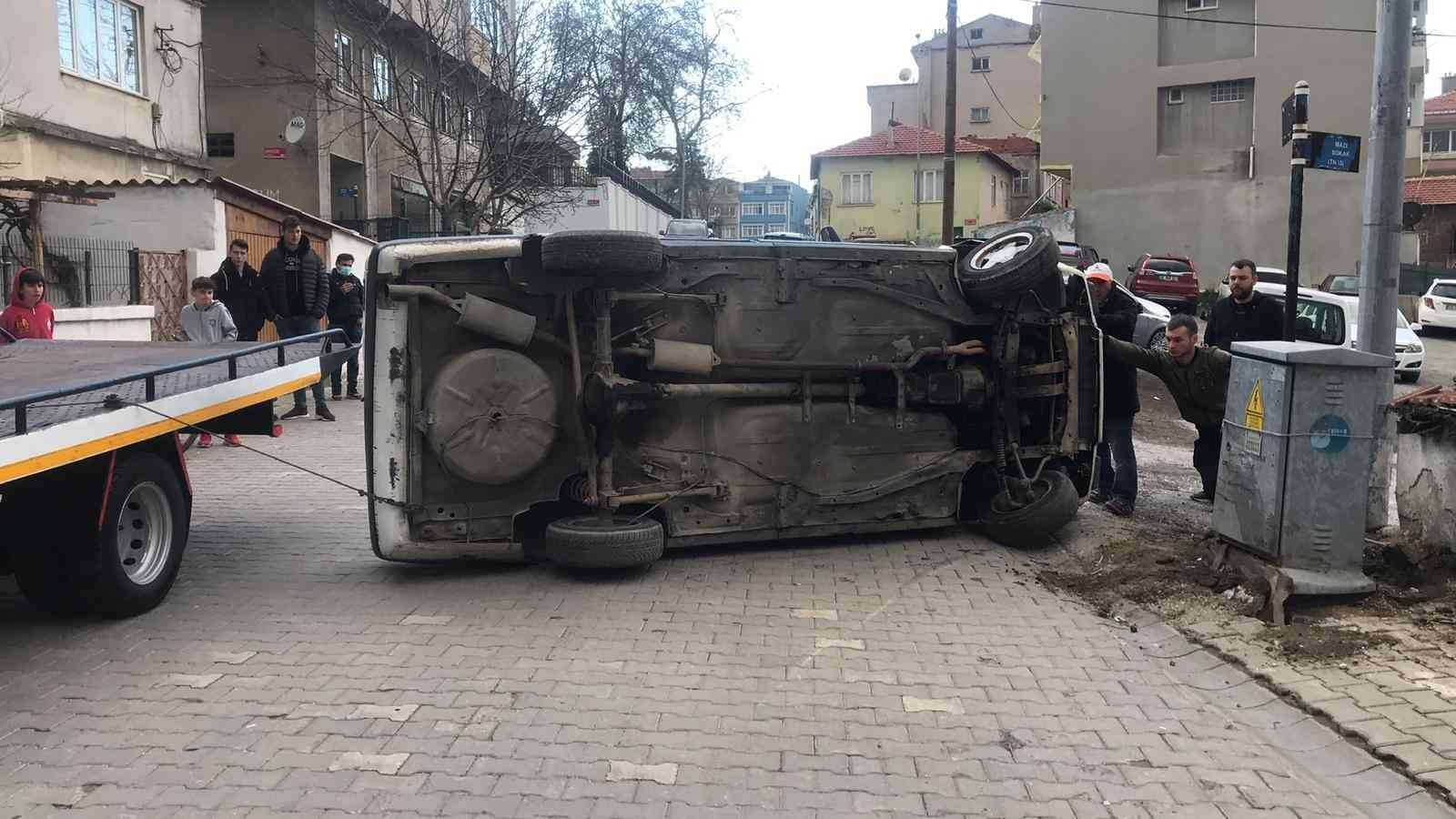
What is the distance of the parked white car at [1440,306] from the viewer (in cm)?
2812

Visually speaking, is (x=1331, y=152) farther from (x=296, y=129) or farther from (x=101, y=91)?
(x=296, y=129)

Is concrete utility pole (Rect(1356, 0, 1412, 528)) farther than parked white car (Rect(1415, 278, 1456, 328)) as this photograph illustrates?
No

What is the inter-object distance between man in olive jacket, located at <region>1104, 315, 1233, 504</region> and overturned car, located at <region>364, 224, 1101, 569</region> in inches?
16.4

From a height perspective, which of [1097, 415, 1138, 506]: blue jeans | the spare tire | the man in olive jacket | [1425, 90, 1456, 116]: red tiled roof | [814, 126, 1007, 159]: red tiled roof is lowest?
[1097, 415, 1138, 506]: blue jeans

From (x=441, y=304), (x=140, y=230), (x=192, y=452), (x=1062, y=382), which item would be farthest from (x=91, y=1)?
(x=1062, y=382)

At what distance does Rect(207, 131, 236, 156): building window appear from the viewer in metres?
28.4

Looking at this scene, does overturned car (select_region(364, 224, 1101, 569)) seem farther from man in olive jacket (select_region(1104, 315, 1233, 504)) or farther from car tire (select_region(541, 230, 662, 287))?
man in olive jacket (select_region(1104, 315, 1233, 504))

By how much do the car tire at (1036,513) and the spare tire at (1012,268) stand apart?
3.96 feet

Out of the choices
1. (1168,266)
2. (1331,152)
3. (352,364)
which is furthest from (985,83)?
(1331,152)

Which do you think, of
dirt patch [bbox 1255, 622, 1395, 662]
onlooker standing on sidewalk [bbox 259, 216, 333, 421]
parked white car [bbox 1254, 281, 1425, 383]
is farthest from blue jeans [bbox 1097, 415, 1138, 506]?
parked white car [bbox 1254, 281, 1425, 383]

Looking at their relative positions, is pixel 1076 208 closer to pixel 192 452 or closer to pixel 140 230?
pixel 140 230

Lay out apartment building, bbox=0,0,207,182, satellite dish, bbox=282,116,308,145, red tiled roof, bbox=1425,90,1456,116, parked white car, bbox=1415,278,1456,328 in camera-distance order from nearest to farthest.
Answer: apartment building, bbox=0,0,207,182, satellite dish, bbox=282,116,308,145, parked white car, bbox=1415,278,1456,328, red tiled roof, bbox=1425,90,1456,116

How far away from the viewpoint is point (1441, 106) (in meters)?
57.7

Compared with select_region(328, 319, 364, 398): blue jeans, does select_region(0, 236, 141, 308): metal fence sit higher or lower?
higher
